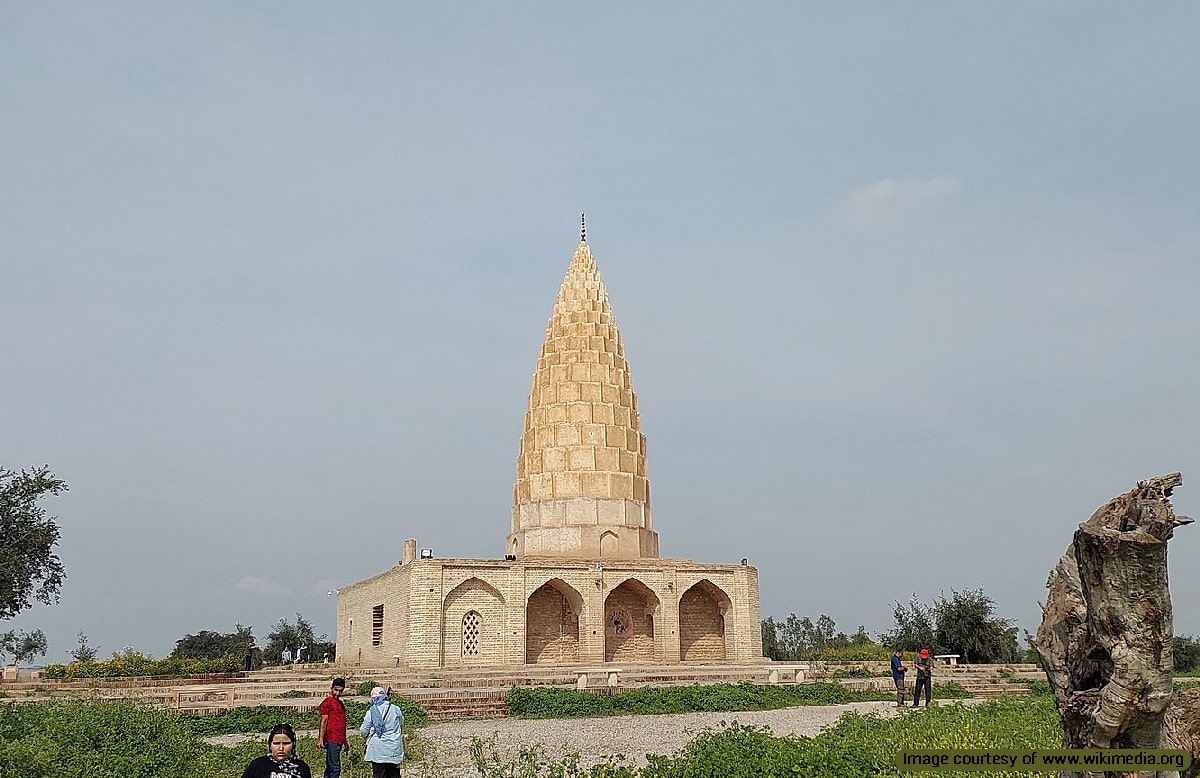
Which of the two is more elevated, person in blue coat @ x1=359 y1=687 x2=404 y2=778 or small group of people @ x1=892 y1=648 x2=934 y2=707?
person in blue coat @ x1=359 y1=687 x2=404 y2=778

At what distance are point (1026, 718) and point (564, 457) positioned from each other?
2007cm

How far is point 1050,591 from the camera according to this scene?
4020 mm

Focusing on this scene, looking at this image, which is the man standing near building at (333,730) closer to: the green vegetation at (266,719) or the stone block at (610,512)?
the green vegetation at (266,719)

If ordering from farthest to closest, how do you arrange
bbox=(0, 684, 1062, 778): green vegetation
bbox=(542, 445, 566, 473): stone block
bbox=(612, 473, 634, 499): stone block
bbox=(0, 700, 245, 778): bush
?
1. bbox=(542, 445, 566, 473): stone block
2. bbox=(612, 473, 634, 499): stone block
3. bbox=(0, 684, 1062, 778): green vegetation
4. bbox=(0, 700, 245, 778): bush

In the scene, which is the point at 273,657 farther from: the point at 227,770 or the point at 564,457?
the point at 227,770

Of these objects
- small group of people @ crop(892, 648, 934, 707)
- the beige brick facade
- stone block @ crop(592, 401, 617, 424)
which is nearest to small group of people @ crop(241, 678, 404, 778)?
small group of people @ crop(892, 648, 934, 707)

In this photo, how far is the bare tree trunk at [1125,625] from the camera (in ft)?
11.0

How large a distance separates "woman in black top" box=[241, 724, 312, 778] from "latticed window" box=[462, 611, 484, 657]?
21.3 m

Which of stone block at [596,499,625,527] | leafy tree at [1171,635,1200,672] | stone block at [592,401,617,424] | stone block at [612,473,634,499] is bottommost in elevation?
leafy tree at [1171,635,1200,672]

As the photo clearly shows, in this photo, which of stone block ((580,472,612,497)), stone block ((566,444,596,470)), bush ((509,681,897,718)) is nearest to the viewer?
bush ((509,681,897,718))

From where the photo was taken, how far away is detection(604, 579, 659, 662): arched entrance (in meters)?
29.1

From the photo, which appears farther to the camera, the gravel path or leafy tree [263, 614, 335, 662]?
A: leafy tree [263, 614, 335, 662]

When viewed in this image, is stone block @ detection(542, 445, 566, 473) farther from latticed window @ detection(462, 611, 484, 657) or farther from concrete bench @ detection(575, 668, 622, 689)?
concrete bench @ detection(575, 668, 622, 689)

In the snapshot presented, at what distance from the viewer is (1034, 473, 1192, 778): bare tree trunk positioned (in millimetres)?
3350
